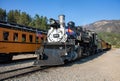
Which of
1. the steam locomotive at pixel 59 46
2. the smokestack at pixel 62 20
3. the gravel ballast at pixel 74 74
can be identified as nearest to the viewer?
the gravel ballast at pixel 74 74

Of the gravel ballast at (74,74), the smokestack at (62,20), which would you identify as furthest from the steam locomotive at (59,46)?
the gravel ballast at (74,74)

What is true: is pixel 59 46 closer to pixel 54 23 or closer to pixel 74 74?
pixel 54 23

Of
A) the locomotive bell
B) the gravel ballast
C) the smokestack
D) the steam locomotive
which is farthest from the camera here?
the smokestack

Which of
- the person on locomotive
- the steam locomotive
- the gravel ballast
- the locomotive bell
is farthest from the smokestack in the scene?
the gravel ballast

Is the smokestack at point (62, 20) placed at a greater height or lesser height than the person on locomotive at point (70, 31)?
greater

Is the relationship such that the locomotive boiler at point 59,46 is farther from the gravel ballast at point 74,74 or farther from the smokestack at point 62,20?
the gravel ballast at point 74,74

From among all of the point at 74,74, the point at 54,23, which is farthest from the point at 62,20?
the point at 74,74

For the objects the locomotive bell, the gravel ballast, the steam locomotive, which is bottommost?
the gravel ballast

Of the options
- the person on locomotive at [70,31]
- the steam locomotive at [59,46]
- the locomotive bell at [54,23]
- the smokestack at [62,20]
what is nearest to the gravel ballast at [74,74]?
the steam locomotive at [59,46]

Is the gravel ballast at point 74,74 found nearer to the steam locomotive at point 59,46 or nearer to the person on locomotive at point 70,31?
the steam locomotive at point 59,46

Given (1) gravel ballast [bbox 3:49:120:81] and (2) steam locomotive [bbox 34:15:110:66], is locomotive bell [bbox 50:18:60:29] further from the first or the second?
(1) gravel ballast [bbox 3:49:120:81]

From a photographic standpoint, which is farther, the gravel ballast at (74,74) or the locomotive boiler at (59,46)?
the locomotive boiler at (59,46)

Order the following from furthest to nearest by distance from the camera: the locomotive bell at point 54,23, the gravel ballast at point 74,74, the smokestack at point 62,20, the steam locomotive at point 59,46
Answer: the smokestack at point 62,20
the locomotive bell at point 54,23
the steam locomotive at point 59,46
the gravel ballast at point 74,74

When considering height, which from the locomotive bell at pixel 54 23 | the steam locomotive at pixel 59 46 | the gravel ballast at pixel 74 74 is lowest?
the gravel ballast at pixel 74 74
